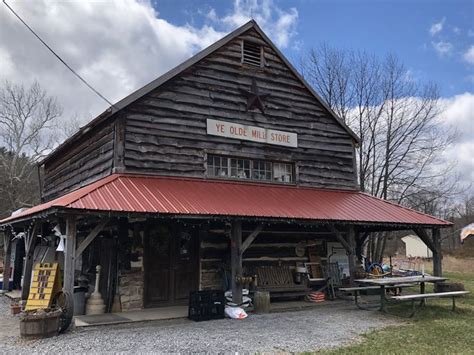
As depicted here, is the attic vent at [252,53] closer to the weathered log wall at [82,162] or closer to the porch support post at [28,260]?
the weathered log wall at [82,162]

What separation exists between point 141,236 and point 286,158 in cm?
497

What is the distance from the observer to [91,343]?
6559mm

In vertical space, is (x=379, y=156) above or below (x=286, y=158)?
above

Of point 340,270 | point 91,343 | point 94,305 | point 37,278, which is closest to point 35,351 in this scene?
point 91,343

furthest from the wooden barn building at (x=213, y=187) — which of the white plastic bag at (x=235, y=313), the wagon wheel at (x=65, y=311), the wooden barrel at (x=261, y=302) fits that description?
the wooden barrel at (x=261, y=302)

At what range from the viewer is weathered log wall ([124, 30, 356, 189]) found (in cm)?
1055

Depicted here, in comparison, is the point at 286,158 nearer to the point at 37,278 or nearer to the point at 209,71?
the point at 209,71

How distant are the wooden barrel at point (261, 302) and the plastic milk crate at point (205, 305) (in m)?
0.92

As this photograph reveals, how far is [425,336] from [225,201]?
4750mm

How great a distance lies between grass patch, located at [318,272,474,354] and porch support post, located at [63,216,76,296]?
4.43 meters

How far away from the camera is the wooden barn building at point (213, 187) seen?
941cm

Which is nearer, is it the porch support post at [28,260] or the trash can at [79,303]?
the trash can at [79,303]

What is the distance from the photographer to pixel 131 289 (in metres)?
9.67

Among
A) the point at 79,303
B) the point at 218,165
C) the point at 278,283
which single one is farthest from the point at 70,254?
the point at 278,283
